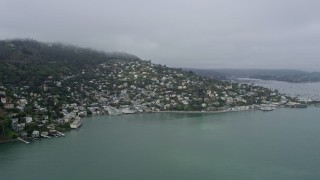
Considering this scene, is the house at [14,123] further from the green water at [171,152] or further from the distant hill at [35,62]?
the distant hill at [35,62]

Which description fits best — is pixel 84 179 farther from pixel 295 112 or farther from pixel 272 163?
pixel 295 112

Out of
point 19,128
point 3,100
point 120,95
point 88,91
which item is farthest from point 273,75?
point 19,128

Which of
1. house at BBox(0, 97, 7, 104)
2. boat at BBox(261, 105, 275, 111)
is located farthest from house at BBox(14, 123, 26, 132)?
boat at BBox(261, 105, 275, 111)

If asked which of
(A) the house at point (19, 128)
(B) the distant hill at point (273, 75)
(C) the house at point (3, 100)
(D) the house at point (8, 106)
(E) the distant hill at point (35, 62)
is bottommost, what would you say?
(B) the distant hill at point (273, 75)

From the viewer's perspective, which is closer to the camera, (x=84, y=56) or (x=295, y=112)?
(x=295, y=112)

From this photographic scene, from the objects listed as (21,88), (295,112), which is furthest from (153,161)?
(295,112)

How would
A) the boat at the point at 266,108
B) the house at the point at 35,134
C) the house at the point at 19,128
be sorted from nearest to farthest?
the house at the point at 35,134
the house at the point at 19,128
the boat at the point at 266,108

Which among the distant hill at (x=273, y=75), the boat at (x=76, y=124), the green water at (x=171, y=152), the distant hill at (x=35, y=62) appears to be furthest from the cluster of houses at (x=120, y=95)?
the distant hill at (x=273, y=75)
